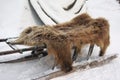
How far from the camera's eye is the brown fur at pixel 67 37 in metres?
2.66

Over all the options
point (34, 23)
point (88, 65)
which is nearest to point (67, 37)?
point (88, 65)

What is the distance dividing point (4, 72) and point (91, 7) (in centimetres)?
276

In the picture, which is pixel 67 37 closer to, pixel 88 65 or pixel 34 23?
pixel 88 65

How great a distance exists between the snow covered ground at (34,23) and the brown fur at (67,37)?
0.21m

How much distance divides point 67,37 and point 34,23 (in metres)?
1.39

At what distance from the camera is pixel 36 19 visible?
4082 mm

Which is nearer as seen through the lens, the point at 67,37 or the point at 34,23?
the point at 67,37

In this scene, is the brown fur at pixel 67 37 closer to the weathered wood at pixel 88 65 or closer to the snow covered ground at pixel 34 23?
the weathered wood at pixel 88 65

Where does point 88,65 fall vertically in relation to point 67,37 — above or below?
below

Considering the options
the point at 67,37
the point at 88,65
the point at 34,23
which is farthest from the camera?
the point at 34,23

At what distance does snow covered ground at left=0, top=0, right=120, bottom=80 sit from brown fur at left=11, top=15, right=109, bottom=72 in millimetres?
210

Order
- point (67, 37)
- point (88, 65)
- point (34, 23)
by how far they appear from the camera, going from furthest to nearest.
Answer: point (34, 23) → point (88, 65) → point (67, 37)

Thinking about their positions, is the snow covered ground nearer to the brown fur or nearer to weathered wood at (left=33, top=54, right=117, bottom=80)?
weathered wood at (left=33, top=54, right=117, bottom=80)

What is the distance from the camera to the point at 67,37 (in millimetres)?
2738
